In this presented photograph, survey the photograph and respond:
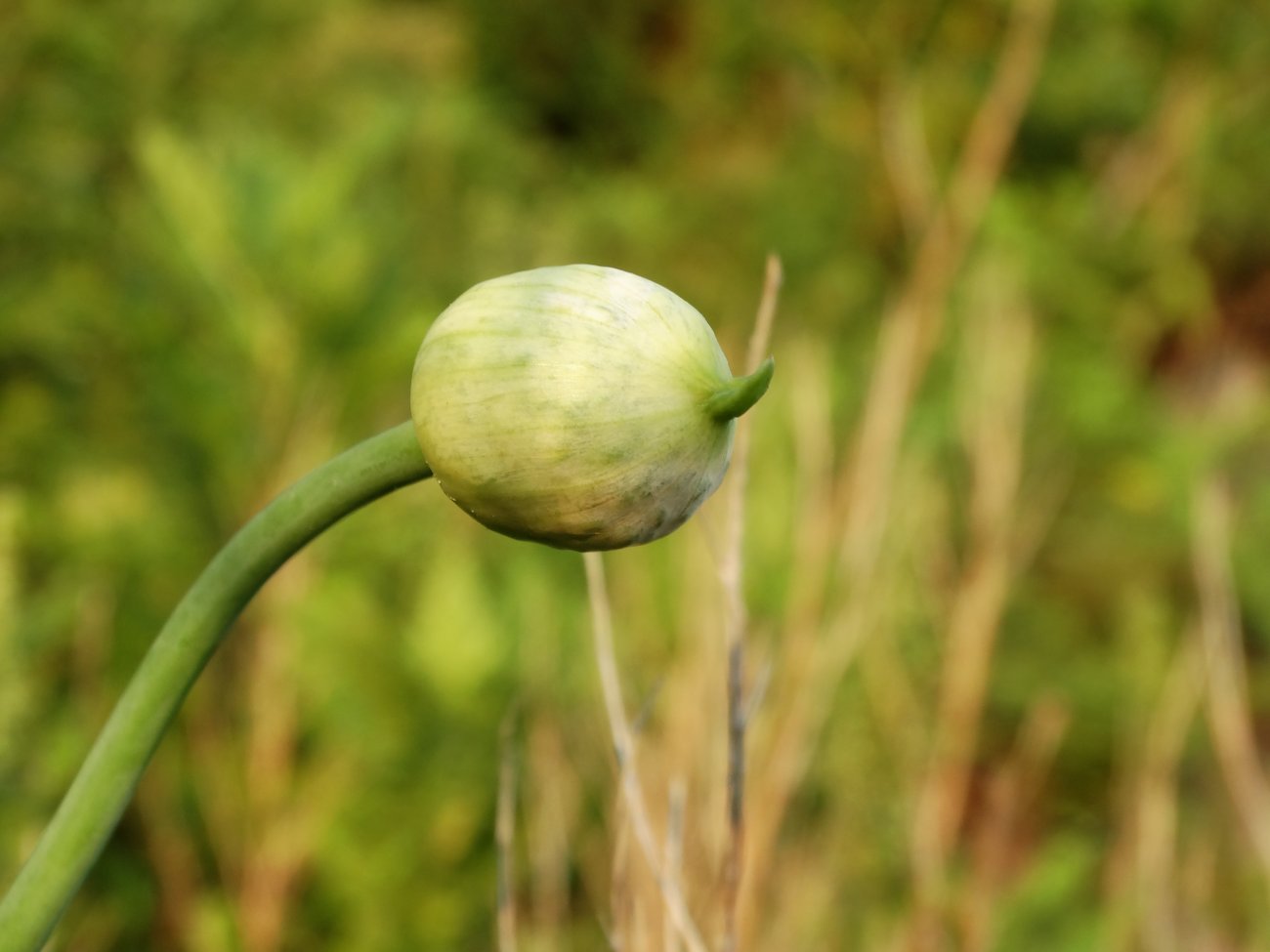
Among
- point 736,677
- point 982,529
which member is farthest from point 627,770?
point 982,529

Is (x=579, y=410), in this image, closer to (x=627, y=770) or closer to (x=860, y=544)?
(x=627, y=770)

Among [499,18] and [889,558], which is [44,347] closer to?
[889,558]

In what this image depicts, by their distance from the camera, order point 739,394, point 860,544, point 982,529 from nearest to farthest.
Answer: point 739,394, point 860,544, point 982,529

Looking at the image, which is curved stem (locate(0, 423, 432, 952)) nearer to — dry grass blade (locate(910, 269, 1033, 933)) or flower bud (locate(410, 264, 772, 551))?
flower bud (locate(410, 264, 772, 551))

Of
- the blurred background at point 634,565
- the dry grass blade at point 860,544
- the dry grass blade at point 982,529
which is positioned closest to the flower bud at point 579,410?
the blurred background at point 634,565

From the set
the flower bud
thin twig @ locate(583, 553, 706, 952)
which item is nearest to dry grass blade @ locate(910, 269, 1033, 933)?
thin twig @ locate(583, 553, 706, 952)
